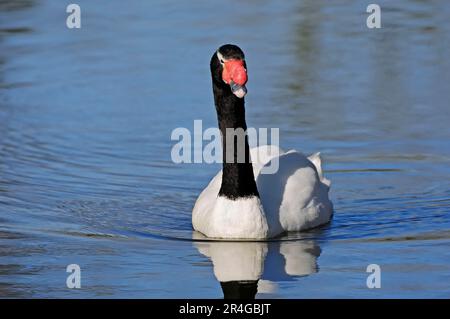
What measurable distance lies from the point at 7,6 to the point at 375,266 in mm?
12054

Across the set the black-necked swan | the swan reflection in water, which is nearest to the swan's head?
the black-necked swan

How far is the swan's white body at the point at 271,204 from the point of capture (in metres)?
12.0

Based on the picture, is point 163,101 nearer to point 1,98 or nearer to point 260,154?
point 1,98

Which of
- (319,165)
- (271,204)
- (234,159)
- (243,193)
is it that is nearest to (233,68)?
(234,159)

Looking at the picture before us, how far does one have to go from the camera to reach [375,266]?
10.9 meters

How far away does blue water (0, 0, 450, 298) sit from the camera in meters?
11.1

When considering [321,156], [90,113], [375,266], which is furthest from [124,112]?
[375,266]

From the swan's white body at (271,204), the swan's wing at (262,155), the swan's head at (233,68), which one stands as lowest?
the swan's white body at (271,204)

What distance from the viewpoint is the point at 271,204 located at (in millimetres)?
12320

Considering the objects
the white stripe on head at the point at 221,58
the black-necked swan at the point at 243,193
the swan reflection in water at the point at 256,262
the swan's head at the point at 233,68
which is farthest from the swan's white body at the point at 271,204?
the white stripe on head at the point at 221,58

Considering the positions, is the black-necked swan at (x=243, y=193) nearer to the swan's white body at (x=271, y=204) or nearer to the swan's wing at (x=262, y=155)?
the swan's white body at (x=271, y=204)

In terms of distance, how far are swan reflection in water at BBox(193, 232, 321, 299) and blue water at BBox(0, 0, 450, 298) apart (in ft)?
0.09

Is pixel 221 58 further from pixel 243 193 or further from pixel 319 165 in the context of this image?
pixel 319 165

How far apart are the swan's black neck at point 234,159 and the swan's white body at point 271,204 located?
0.08 m
